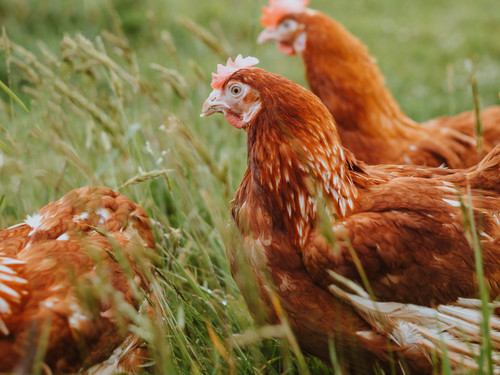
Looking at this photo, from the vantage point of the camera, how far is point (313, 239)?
1620mm

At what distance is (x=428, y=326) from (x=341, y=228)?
49 centimetres

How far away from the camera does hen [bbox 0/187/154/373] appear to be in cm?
137

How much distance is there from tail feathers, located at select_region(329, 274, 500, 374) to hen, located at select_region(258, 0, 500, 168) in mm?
1276

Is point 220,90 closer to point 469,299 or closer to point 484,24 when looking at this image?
point 469,299

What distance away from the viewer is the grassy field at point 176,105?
1582 millimetres

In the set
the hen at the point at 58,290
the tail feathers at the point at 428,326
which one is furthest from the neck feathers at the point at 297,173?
the hen at the point at 58,290

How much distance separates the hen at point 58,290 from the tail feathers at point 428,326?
76cm

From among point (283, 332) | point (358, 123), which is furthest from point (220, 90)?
point (358, 123)

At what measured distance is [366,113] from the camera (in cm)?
281

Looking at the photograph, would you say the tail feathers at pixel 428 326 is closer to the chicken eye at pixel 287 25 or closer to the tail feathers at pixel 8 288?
the tail feathers at pixel 8 288

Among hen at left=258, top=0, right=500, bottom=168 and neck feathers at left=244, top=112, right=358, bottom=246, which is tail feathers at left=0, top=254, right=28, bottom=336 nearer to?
neck feathers at left=244, top=112, right=358, bottom=246

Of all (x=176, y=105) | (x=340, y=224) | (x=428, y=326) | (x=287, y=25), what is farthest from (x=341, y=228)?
(x=176, y=105)

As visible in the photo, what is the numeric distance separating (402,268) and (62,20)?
17.3ft

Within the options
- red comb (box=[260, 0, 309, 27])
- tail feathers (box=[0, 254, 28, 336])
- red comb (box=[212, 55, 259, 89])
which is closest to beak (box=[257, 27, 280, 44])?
red comb (box=[260, 0, 309, 27])
